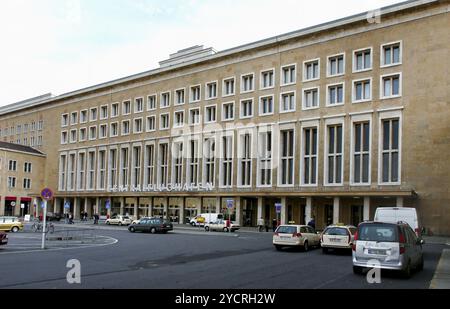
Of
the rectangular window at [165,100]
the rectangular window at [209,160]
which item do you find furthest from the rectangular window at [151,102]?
the rectangular window at [209,160]

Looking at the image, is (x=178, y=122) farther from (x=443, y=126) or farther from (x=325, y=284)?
(x=325, y=284)

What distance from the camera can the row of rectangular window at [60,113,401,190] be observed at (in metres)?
48.1

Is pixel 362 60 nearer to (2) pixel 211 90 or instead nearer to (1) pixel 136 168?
(2) pixel 211 90

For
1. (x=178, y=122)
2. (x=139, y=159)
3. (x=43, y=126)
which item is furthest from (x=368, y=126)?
(x=43, y=126)

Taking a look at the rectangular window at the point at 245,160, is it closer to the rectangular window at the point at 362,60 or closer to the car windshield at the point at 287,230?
the rectangular window at the point at 362,60

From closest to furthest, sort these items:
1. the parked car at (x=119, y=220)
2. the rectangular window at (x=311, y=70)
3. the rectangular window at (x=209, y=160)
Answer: the rectangular window at (x=311, y=70), the parked car at (x=119, y=220), the rectangular window at (x=209, y=160)

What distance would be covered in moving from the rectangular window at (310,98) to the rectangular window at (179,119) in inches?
745

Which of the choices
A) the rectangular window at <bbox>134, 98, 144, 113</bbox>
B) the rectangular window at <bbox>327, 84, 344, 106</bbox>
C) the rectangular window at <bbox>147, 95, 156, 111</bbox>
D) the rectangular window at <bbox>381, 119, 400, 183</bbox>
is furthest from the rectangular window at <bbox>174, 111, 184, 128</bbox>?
the rectangular window at <bbox>381, 119, 400, 183</bbox>

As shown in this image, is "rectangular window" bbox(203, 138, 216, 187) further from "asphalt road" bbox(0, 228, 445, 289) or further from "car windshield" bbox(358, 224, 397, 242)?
"car windshield" bbox(358, 224, 397, 242)

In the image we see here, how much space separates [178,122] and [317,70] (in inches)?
851

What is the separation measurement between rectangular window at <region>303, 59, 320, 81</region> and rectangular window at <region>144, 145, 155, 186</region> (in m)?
25.8

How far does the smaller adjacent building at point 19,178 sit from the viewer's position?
83.6 meters

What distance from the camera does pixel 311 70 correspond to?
177 ft

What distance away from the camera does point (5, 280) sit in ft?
43.7
